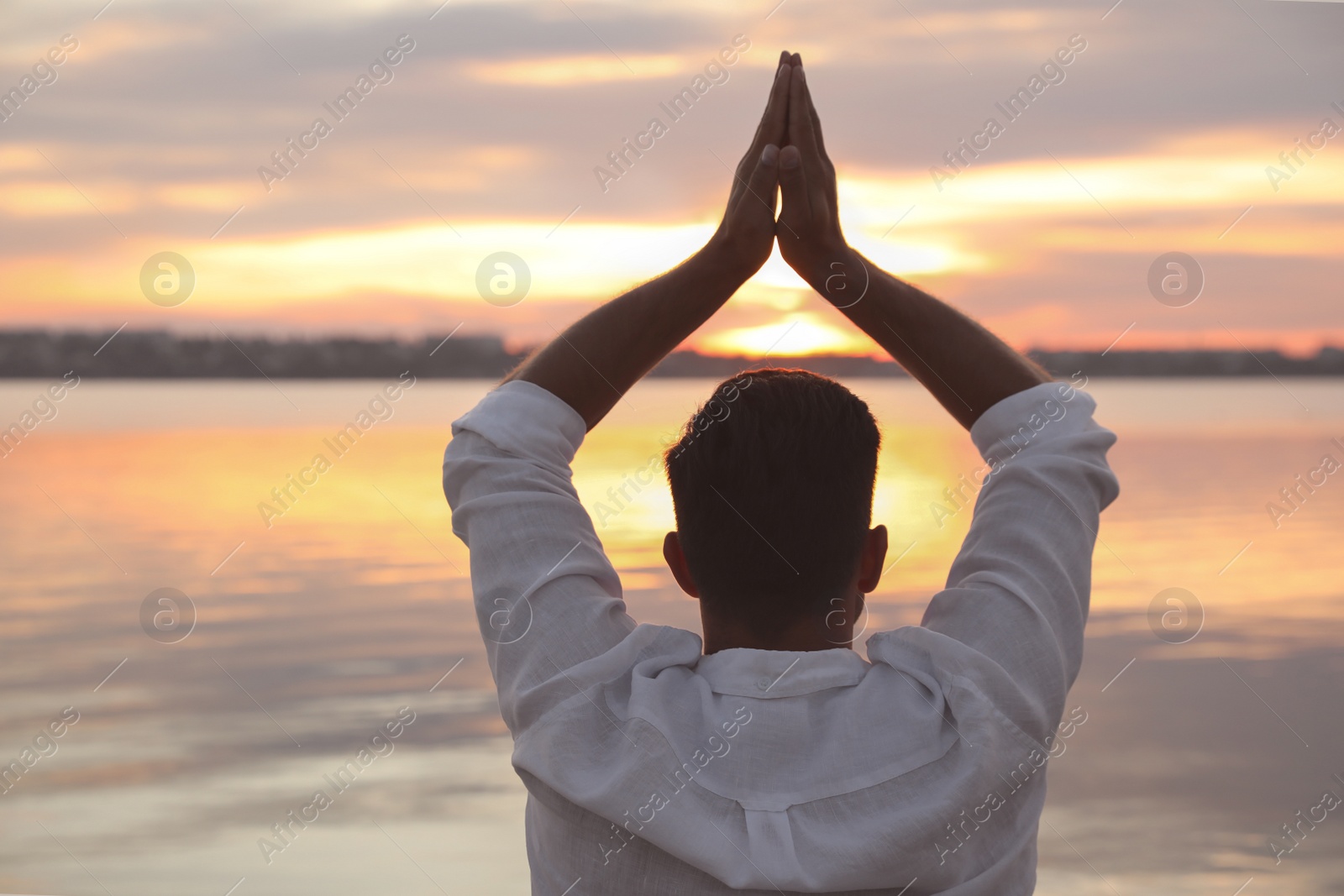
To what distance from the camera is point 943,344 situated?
1.22m

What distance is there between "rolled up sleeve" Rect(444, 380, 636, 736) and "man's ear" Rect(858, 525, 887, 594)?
0.79ft

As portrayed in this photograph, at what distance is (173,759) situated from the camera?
14.0ft

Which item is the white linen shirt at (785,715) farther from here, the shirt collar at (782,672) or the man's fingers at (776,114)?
the man's fingers at (776,114)

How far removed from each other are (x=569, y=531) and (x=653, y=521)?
30.5 feet

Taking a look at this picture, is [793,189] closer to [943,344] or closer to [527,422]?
[943,344]

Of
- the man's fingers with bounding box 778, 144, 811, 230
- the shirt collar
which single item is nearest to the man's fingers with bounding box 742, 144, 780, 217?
the man's fingers with bounding box 778, 144, 811, 230

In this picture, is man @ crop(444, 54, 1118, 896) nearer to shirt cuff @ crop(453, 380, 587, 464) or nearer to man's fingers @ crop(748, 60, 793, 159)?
shirt cuff @ crop(453, 380, 587, 464)

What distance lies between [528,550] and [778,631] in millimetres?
249

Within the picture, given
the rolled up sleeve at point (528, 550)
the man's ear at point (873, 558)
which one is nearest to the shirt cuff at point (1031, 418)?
the man's ear at point (873, 558)

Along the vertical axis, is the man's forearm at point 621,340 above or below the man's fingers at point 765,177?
below

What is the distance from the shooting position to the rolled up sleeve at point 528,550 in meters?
1.03

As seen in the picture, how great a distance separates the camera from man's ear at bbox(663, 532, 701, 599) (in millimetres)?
1154

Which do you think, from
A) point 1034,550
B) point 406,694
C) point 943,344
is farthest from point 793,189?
point 406,694

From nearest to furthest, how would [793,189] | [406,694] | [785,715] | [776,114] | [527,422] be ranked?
[785,715] → [527,422] → [793,189] → [776,114] → [406,694]
